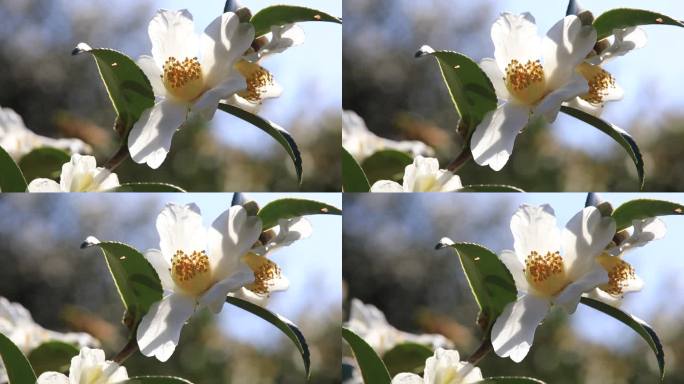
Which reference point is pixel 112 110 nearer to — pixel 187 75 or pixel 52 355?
pixel 187 75

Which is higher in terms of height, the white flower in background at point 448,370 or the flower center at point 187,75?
the flower center at point 187,75

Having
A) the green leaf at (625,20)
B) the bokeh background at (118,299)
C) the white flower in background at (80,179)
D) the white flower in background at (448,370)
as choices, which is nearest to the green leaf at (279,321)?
the bokeh background at (118,299)

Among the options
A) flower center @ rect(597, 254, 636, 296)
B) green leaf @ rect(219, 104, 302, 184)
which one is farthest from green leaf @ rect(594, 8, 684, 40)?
green leaf @ rect(219, 104, 302, 184)

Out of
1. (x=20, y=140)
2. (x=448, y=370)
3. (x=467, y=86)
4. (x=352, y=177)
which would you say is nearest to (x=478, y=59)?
(x=467, y=86)

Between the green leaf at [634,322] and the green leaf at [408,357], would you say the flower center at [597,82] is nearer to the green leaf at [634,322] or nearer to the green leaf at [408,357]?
the green leaf at [634,322]

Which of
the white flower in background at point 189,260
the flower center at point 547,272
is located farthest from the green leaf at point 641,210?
the white flower in background at point 189,260

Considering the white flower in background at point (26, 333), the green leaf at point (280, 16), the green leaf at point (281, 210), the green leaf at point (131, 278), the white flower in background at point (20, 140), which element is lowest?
the white flower in background at point (26, 333)
